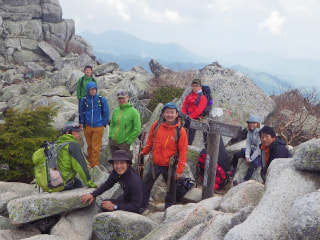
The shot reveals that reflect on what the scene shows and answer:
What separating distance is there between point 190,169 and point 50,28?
4998cm

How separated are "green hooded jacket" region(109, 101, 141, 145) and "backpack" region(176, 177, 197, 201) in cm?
183

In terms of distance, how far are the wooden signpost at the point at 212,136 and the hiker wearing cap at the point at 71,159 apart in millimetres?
2687

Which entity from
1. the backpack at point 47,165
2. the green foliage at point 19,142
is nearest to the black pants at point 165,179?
the backpack at point 47,165

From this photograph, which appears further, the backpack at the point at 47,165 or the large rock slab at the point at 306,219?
the backpack at the point at 47,165

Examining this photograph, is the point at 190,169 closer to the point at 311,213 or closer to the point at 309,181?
the point at 309,181

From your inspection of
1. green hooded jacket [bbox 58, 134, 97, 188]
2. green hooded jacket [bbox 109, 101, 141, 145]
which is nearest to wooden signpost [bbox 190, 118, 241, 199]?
green hooded jacket [bbox 109, 101, 141, 145]

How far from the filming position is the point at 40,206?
19.3 ft

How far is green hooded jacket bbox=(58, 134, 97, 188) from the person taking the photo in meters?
6.21

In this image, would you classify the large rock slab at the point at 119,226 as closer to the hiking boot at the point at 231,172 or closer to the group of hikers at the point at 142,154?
the group of hikers at the point at 142,154

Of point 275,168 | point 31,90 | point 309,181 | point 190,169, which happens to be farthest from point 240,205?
point 31,90

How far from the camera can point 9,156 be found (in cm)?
935

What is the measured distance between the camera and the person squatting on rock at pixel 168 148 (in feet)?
20.3

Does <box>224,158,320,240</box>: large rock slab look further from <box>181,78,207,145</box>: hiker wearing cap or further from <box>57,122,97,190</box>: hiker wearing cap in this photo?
<box>181,78,207,145</box>: hiker wearing cap

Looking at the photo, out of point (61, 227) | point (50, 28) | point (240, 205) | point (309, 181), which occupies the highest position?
point (50, 28)
